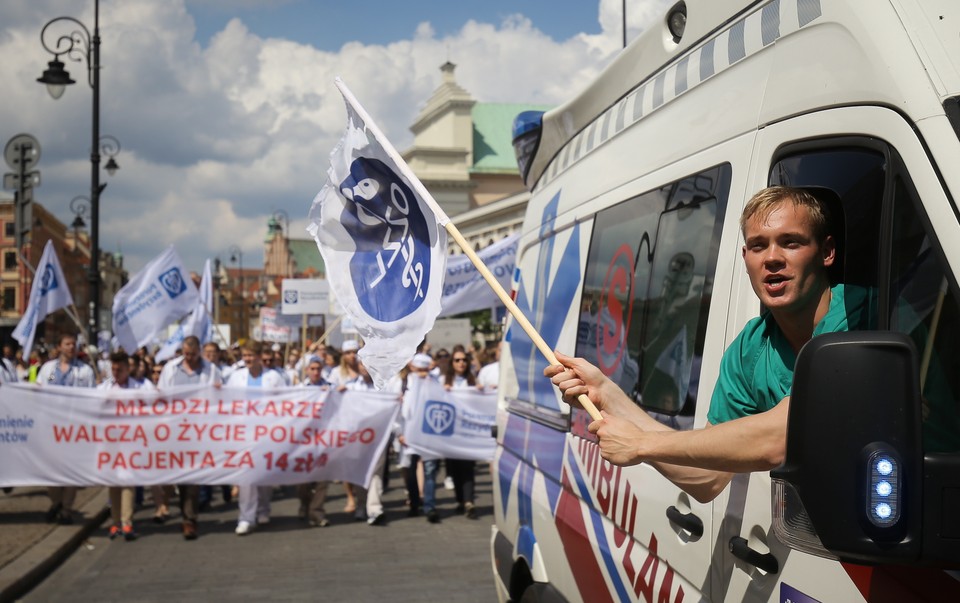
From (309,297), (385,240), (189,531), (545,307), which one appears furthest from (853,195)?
(309,297)

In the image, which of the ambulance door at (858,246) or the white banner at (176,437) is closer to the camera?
the ambulance door at (858,246)

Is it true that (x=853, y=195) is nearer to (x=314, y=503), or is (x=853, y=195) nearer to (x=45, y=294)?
(x=314, y=503)

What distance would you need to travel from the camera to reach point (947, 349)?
6.08 feet

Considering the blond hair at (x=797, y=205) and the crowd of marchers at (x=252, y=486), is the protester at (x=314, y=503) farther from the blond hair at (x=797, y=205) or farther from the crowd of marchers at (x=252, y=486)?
the blond hair at (x=797, y=205)

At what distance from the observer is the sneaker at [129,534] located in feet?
35.9

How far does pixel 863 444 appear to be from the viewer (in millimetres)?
1574

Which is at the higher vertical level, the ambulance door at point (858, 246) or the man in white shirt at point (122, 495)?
the ambulance door at point (858, 246)

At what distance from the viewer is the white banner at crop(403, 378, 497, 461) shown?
41.2 feet

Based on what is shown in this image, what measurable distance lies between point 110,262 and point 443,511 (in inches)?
5744

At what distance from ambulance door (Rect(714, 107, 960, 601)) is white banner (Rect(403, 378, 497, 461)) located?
10113 millimetres

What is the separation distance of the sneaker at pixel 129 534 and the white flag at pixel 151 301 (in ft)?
18.7

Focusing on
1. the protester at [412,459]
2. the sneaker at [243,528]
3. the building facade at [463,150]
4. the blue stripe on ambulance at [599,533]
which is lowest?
the sneaker at [243,528]

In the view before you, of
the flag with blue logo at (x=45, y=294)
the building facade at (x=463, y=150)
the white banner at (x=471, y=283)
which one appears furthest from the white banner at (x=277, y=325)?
the building facade at (x=463, y=150)

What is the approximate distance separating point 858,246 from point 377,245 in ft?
6.61
